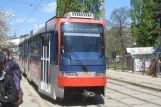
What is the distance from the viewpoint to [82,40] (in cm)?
1145

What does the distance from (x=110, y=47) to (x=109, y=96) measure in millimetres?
68680

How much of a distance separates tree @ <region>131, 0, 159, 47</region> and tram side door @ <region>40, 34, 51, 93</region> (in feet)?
115

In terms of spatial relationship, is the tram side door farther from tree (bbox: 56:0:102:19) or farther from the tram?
tree (bbox: 56:0:102:19)

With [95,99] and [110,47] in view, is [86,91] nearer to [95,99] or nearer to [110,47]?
[95,99]

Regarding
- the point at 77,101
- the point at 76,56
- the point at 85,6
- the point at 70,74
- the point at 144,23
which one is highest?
the point at 85,6

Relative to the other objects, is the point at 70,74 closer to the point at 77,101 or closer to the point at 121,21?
the point at 77,101

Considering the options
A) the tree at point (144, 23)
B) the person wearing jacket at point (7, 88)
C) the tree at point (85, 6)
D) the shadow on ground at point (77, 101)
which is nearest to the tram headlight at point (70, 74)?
the shadow on ground at point (77, 101)

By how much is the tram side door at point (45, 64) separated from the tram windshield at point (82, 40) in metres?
1.21

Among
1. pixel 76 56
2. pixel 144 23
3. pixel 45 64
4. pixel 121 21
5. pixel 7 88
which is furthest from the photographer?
pixel 121 21

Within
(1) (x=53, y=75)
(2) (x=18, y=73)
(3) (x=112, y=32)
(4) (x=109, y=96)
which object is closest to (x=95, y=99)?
(4) (x=109, y=96)

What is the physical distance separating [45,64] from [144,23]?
36349 mm

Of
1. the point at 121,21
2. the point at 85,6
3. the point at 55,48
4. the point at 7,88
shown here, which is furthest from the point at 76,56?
the point at 121,21

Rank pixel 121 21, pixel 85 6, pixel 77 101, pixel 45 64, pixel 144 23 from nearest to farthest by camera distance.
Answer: pixel 77 101 < pixel 45 64 < pixel 85 6 < pixel 144 23 < pixel 121 21

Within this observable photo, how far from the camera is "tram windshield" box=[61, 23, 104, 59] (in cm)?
1122
